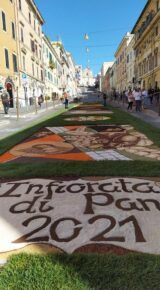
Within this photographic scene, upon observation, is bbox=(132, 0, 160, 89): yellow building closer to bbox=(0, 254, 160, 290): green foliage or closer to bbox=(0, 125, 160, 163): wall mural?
bbox=(0, 125, 160, 163): wall mural

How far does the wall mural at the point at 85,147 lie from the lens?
21.5 feet

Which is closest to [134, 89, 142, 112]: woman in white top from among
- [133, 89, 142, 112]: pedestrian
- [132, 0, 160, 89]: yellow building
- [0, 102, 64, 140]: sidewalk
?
[133, 89, 142, 112]: pedestrian

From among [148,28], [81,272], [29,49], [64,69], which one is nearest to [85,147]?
[81,272]

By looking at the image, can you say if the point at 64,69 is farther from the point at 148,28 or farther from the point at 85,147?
the point at 85,147

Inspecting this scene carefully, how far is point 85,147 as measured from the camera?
773 cm

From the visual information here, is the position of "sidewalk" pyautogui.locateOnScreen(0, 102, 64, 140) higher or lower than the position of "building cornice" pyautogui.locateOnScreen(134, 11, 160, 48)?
lower

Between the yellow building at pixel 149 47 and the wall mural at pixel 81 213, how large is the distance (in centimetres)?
3529

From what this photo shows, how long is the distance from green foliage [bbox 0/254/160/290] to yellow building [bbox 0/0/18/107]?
2621 centimetres

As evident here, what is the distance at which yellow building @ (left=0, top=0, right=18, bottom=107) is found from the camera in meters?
28.2

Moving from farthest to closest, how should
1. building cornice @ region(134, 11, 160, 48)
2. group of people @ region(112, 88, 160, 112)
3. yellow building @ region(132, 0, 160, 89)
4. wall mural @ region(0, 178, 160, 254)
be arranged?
yellow building @ region(132, 0, 160, 89), building cornice @ region(134, 11, 160, 48), group of people @ region(112, 88, 160, 112), wall mural @ region(0, 178, 160, 254)

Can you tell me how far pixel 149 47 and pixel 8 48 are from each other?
22.0 meters

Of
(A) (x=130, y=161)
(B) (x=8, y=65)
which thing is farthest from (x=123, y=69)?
(A) (x=130, y=161)

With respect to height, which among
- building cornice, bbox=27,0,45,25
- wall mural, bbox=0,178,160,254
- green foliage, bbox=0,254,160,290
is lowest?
green foliage, bbox=0,254,160,290

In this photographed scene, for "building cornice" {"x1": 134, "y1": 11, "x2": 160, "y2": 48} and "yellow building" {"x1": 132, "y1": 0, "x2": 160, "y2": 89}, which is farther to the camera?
"yellow building" {"x1": 132, "y1": 0, "x2": 160, "y2": 89}
